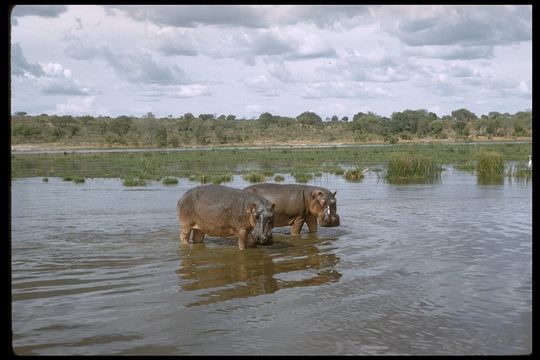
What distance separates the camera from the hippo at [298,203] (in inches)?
511

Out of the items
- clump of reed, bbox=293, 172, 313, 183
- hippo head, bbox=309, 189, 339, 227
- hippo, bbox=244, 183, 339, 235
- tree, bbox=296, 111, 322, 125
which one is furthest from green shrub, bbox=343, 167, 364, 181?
tree, bbox=296, 111, 322, 125

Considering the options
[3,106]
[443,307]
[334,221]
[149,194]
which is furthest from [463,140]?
[3,106]

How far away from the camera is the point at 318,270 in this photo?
384 inches

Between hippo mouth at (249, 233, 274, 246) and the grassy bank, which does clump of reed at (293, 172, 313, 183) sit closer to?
the grassy bank

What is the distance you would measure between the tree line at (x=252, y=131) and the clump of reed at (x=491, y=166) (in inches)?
1832

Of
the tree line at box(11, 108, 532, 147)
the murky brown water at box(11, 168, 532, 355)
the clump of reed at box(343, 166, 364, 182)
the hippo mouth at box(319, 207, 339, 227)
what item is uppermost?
the tree line at box(11, 108, 532, 147)

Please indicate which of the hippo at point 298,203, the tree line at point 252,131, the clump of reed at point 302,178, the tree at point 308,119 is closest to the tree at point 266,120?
the tree line at point 252,131

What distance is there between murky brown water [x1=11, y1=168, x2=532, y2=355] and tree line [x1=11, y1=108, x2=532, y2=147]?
61314mm

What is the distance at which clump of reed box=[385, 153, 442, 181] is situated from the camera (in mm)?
27250

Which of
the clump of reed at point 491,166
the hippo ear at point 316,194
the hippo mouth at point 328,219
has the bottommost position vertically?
the hippo mouth at point 328,219

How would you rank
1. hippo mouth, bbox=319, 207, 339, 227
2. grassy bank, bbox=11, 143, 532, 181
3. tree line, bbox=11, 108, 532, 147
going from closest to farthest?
hippo mouth, bbox=319, 207, 339, 227
grassy bank, bbox=11, 143, 532, 181
tree line, bbox=11, 108, 532, 147

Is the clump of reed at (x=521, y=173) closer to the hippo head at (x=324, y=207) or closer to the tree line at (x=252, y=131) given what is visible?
the hippo head at (x=324, y=207)

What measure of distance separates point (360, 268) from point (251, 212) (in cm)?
240

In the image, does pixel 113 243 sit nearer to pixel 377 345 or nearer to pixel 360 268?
pixel 360 268
